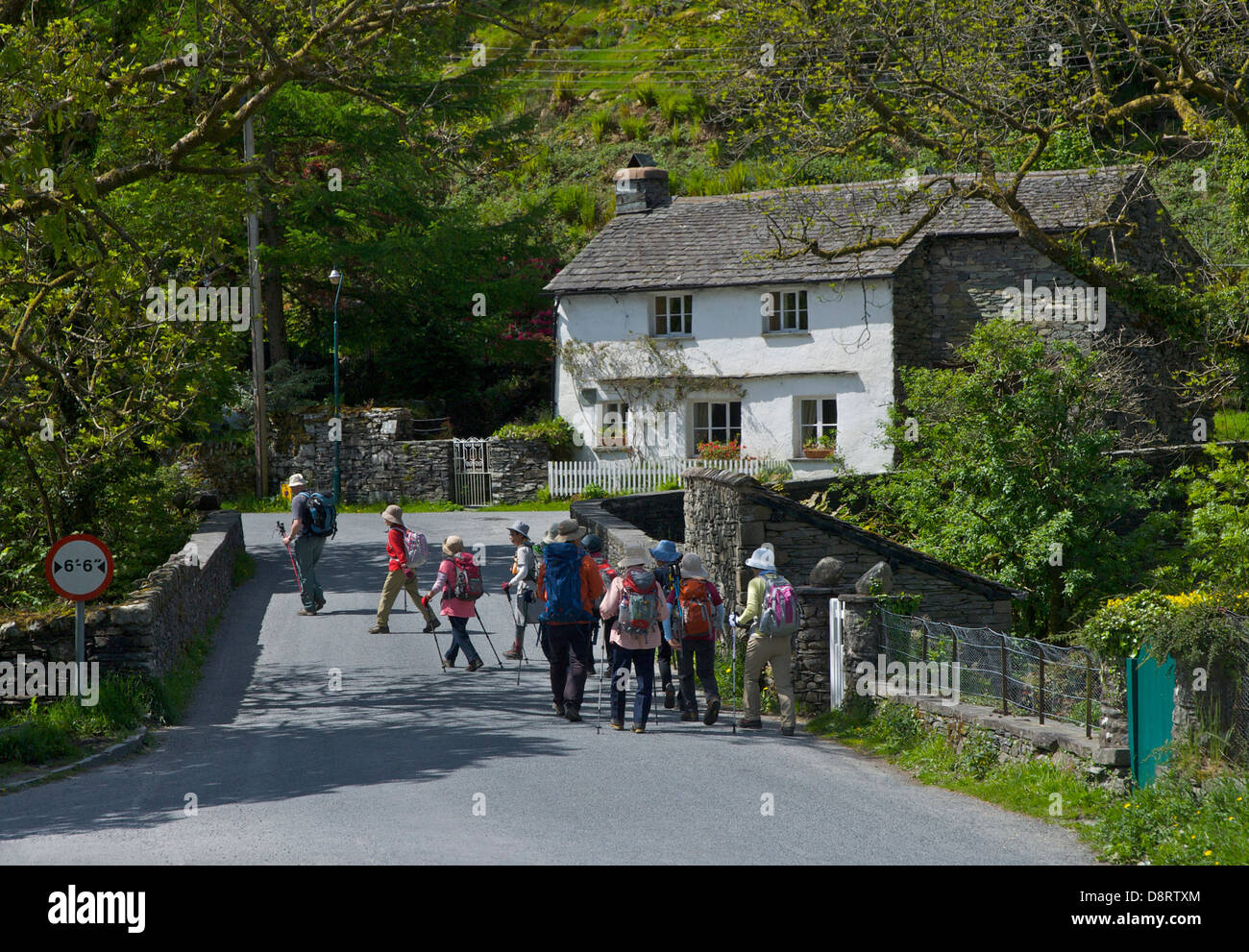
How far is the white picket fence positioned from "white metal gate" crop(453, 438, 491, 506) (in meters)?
1.67

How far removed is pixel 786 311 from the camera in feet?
107

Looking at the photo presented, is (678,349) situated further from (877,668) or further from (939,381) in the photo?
(877,668)

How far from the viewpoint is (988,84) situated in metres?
17.7

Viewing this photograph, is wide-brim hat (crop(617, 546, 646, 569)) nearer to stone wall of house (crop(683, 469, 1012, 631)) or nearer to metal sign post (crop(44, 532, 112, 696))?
metal sign post (crop(44, 532, 112, 696))

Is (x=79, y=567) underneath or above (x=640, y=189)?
underneath

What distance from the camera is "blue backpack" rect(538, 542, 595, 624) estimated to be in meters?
12.3

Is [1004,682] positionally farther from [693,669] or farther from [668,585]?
[668,585]

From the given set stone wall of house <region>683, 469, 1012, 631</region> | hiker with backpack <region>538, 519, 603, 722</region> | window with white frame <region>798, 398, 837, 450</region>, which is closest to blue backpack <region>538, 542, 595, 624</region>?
hiker with backpack <region>538, 519, 603, 722</region>

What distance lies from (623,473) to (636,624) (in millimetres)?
20510

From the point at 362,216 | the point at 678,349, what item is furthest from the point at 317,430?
the point at 678,349

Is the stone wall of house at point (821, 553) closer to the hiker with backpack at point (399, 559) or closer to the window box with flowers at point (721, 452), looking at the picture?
the hiker with backpack at point (399, 559)

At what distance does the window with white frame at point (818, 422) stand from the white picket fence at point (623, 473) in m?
0.95

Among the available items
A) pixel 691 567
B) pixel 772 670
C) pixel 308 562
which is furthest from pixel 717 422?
pixel 691 567

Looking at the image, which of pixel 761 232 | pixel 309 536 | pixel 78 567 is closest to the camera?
pixel 78 567
